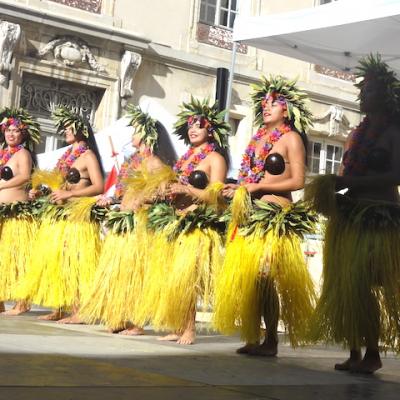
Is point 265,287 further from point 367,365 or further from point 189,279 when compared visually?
point 367,365

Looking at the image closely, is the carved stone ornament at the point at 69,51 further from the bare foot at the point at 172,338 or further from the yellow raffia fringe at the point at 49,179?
the bare foot at the point at 172,338

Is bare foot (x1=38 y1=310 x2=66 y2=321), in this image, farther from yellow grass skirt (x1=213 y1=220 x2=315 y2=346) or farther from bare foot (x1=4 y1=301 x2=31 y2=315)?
A: yellow grass skirt (x1=213 y1=220 x2=315 y2=346)

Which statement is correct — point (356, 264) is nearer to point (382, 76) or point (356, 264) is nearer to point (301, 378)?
point (301, 378)

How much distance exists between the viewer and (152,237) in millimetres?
6246

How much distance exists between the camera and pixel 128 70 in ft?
54.9

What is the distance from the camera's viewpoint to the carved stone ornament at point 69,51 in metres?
15.8

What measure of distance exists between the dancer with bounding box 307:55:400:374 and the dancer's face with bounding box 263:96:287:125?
24.4 inches

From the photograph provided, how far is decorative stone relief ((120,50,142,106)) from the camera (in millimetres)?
16656

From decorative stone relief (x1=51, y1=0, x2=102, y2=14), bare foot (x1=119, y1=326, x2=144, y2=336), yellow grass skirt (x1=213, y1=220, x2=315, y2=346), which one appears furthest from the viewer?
decorative stone relief (x1=51, y1=0, x2=102, y2=14)

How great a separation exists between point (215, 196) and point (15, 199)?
252 centimetres

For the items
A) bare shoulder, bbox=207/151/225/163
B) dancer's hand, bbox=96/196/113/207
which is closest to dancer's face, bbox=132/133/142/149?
dancer's hand, bbox=96/196/113/207

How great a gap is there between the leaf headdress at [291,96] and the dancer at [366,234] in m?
0.56

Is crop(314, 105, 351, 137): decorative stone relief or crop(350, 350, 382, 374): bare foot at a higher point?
crop(314, 105, 351, 137): decorative stone relief

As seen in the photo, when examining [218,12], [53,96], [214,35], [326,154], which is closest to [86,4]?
[53,96]
